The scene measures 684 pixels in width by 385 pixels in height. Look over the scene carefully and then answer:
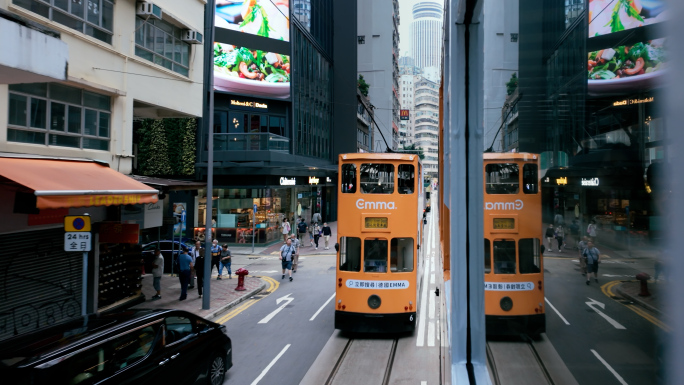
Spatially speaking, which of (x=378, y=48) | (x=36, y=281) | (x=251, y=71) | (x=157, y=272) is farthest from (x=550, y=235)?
(x=378, y=48)

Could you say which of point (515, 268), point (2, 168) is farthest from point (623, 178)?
point (2, 168)

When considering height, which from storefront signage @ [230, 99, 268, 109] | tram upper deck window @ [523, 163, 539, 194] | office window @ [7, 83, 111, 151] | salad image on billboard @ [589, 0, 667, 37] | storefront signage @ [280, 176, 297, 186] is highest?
storefront signage @ [230, 99, 268, 109]

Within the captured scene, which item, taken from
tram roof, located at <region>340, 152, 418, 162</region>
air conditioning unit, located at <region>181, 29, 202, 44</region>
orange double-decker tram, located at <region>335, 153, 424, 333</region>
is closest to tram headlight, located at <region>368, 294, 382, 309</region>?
orange double-decker tram, located at <region>335, 153, 424, 333</region>

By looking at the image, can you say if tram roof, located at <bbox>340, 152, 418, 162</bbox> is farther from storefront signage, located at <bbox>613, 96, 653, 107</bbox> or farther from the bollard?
the bollard

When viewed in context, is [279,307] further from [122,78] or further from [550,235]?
[550,235]

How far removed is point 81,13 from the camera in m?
11.0

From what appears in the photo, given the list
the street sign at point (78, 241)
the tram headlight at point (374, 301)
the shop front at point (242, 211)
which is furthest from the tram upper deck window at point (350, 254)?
the shop front at point (242, 211)

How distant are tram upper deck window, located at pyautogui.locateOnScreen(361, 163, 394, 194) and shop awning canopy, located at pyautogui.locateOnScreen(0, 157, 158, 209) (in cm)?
494

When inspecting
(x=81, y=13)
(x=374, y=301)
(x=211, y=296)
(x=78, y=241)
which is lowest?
(x=211, y=296)

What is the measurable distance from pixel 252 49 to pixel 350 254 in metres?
21.6

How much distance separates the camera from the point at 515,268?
179cm

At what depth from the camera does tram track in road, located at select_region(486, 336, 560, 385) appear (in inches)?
54.7

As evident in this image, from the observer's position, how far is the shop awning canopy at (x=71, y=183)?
7496mm

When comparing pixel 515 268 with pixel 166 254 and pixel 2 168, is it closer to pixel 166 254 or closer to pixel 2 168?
pixel 2 168
